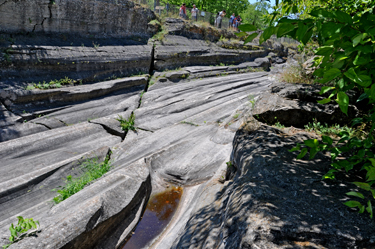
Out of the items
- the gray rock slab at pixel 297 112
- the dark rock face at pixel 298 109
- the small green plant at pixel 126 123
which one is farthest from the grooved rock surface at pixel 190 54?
the gray rock slab at pixel 297 112

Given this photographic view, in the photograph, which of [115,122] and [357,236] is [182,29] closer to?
[115,122]

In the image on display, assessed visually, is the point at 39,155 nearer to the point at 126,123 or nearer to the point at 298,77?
the point at 126,123

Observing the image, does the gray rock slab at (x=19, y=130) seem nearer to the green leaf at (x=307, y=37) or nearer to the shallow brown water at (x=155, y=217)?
the shallow brown water at (x=155, y=217)

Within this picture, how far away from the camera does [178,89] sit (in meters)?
12.4

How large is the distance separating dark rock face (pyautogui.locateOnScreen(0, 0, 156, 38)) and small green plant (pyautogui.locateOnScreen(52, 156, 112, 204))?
7.39m

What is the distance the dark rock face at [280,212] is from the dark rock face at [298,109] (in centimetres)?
136

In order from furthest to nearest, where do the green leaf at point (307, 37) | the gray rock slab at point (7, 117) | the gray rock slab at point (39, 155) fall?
the gray rock slab at point (7, 117) → the gray rock slab at point (39, 155) → the green leaf at point (307, 37)

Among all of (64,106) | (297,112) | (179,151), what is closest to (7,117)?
(64,106)

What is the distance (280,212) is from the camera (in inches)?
108

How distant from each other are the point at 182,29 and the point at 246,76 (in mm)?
5152

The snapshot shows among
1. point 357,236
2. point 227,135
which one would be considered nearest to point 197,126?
point 227,135

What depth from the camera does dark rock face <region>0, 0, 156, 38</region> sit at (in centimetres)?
1050

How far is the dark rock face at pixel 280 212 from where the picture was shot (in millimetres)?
2432

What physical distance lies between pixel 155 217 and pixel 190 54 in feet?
37.0
